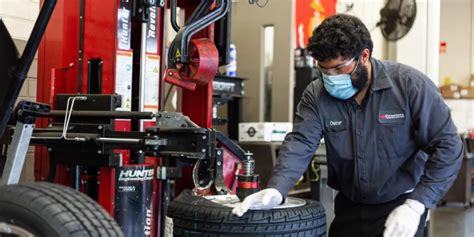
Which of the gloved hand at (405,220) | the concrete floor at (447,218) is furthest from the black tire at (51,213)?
the concrete floor at (447,218)

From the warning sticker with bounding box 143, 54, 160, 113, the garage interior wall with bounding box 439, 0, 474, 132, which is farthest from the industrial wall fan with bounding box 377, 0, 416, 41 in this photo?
the warning sticker with bounding box 143, 54, 160, 113

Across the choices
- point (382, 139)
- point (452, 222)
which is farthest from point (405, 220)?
point (452, 222)

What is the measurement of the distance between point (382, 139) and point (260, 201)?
476mm

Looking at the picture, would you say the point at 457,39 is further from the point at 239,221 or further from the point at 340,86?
the point at 239,221

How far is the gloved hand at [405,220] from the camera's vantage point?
5.62 ft

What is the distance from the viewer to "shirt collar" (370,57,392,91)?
192 centimetres

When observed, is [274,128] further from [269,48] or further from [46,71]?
[46,71]

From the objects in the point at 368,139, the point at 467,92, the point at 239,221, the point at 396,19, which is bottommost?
the point at 239,221

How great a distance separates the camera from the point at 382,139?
1.93 metres

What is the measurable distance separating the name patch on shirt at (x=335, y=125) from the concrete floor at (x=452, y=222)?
2903 millimetres

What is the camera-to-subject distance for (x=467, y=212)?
601 cm

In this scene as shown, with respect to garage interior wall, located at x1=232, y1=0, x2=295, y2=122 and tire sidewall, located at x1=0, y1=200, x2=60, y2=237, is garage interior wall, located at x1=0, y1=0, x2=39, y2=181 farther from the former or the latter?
garage interior wall, located at x1=232, y1=0, x2=295, y2=122

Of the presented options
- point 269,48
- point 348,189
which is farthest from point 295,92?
point 348,189

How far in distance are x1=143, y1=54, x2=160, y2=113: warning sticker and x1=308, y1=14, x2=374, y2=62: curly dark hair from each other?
865 mm
